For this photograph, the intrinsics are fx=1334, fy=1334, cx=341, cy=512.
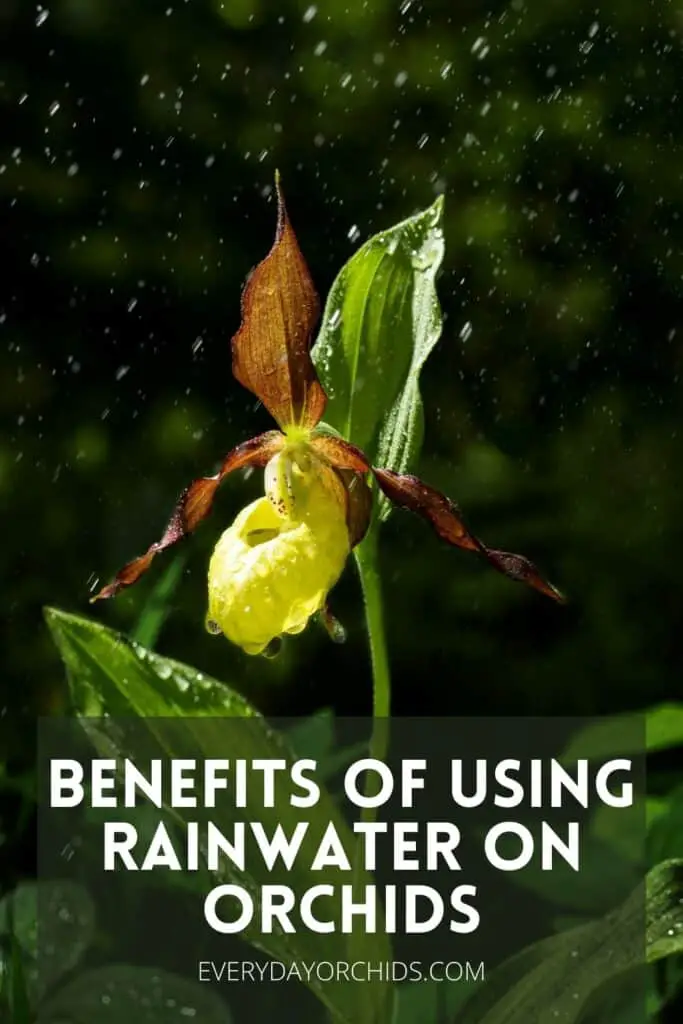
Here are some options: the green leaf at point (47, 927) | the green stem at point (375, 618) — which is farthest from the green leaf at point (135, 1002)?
the green stem at point (375, 618)

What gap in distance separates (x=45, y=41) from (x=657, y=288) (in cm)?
75

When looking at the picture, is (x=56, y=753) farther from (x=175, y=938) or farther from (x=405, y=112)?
(x=405, y=112)

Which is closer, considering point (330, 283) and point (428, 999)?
point (428, 999)

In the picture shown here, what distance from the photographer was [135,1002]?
3.39ft

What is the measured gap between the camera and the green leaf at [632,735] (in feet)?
3.41

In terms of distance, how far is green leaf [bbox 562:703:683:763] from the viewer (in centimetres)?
104

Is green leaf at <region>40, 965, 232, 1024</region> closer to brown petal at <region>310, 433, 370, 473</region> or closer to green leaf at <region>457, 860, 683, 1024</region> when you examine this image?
green leaf at <region>457, 860, 683, 1024</region>

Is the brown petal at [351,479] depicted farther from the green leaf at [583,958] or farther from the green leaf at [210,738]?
the green leaf at [583,958]

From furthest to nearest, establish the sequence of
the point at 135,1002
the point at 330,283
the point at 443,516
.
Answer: the point at 330,283 → the point at 135,1002 → the point at 443,516

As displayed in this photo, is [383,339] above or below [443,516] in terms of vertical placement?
above

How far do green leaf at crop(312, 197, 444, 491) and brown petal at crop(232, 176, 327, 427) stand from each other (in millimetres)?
67

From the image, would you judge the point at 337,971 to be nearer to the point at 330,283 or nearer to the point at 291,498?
the point at 291,498

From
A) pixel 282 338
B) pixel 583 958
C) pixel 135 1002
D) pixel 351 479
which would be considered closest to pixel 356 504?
pixel 351 479

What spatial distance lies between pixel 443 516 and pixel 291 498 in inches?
3.9
